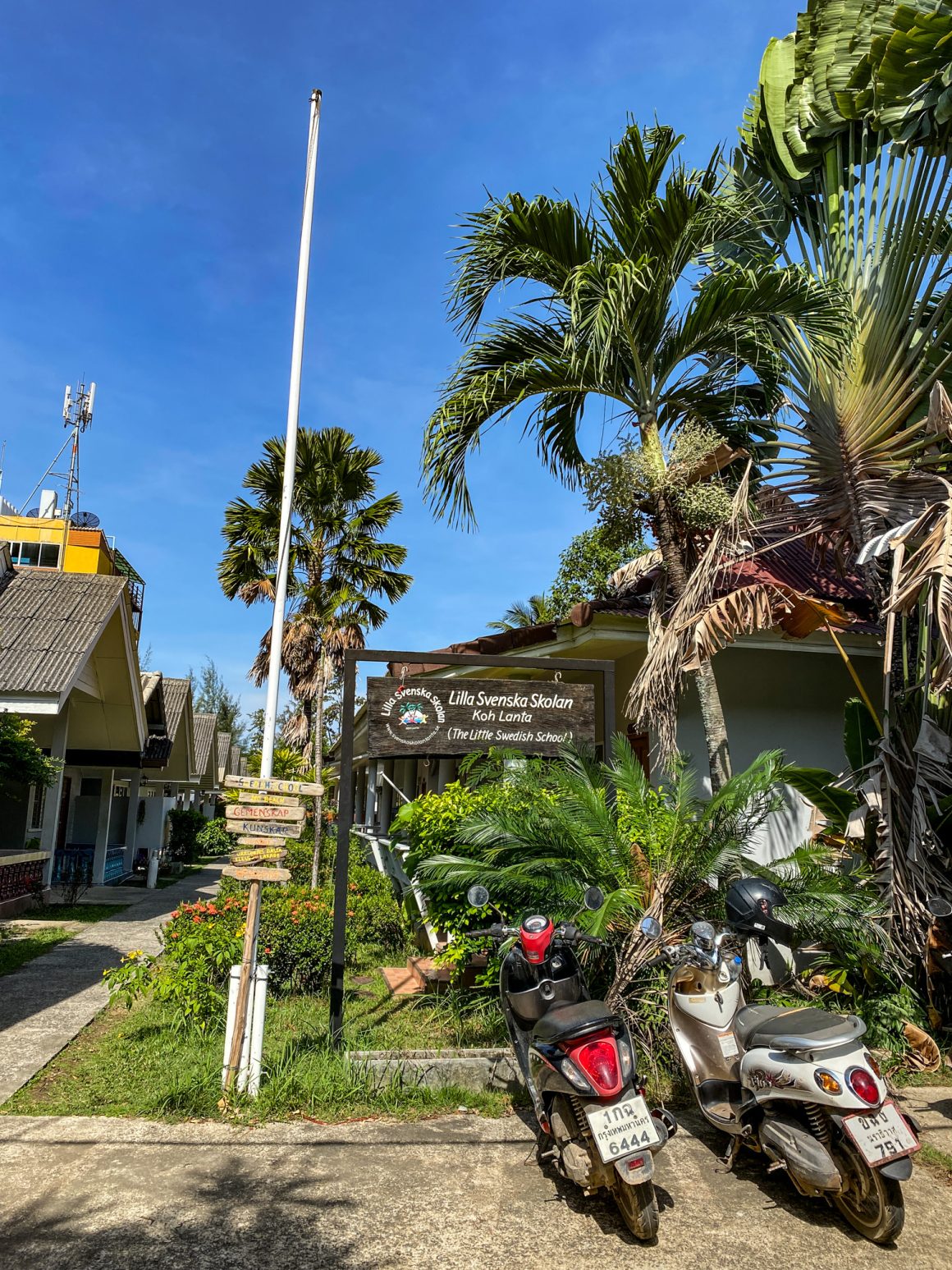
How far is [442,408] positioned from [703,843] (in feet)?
13.5

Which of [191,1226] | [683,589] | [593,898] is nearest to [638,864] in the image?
[593,898]

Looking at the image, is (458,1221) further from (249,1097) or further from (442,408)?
(442,408)

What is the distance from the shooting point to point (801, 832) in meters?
8.72

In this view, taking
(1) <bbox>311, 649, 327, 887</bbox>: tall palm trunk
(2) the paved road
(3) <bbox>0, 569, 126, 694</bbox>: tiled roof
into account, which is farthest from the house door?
(2) the paved road

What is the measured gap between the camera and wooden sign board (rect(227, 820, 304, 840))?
522cm

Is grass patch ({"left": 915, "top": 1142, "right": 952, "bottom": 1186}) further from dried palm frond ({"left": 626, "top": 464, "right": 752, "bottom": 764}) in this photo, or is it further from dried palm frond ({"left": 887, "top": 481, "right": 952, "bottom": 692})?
dried palm frond ({"left": 626, "top": 464, "right": 752, "bottom": 764})

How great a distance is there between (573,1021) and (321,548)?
13861 mm

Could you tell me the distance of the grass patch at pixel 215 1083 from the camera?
193 inches

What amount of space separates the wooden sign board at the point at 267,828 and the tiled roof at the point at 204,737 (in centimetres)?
2852

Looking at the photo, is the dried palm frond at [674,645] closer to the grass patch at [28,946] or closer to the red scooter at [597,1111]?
the red scooter at [597,1111]

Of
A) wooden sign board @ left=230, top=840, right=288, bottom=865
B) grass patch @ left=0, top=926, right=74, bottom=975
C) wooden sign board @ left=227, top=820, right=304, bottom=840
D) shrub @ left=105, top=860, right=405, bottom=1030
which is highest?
wooden sign board @ left=227, top=820, right=304, bottom=840

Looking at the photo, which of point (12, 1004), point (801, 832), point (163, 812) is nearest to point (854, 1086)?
point (801, 832)

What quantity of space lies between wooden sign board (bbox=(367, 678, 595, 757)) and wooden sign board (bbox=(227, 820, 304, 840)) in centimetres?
119

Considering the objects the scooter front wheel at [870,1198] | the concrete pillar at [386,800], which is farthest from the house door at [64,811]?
the scooter front wheel at [870,1198]
